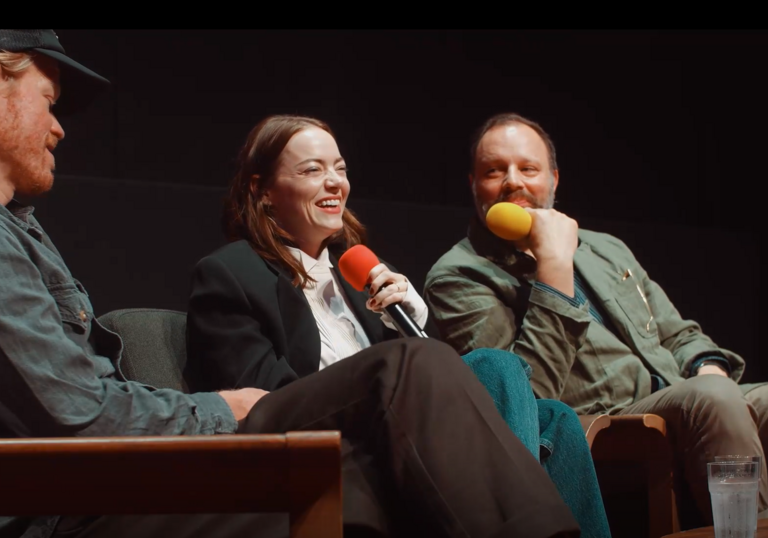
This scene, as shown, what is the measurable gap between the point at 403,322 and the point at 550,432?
0.41m

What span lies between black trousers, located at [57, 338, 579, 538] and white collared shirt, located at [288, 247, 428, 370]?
603 millimetres

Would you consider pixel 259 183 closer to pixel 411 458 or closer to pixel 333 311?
pixel 333 311

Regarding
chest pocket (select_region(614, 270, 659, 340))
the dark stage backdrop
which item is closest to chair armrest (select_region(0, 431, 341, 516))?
the dark stage backdrop

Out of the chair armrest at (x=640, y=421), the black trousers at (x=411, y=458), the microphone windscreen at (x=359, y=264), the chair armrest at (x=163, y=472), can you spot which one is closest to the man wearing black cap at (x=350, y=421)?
the black trousers at (x=411, y=458)

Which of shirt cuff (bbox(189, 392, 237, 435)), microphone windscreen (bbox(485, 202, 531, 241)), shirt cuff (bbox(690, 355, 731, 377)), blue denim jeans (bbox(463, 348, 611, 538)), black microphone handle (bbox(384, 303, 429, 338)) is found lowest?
shirt cuff (bbox(690, 355, 731, 377))

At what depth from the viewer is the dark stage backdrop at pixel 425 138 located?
2.20 metres

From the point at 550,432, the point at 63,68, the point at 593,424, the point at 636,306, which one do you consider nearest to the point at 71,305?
the point at 63,68

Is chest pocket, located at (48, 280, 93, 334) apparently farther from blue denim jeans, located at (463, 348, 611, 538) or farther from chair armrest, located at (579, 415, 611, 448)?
chair armrest, located at (579, 415, 611, 448)

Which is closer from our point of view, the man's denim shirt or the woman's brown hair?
the man's denim shirt

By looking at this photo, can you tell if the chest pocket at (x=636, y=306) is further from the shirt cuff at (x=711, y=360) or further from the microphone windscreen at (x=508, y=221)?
the microphone windscreen at (x=508, y=221)

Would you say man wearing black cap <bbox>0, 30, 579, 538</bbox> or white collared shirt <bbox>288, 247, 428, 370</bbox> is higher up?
man wearing black cap <bbox>0, 30, 579, 538</bbox>

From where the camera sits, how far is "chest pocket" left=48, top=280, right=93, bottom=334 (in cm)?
137

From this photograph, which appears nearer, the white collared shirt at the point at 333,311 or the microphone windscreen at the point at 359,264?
the microphone windscreen at the point at 359,264

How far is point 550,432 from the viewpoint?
1.76 m
